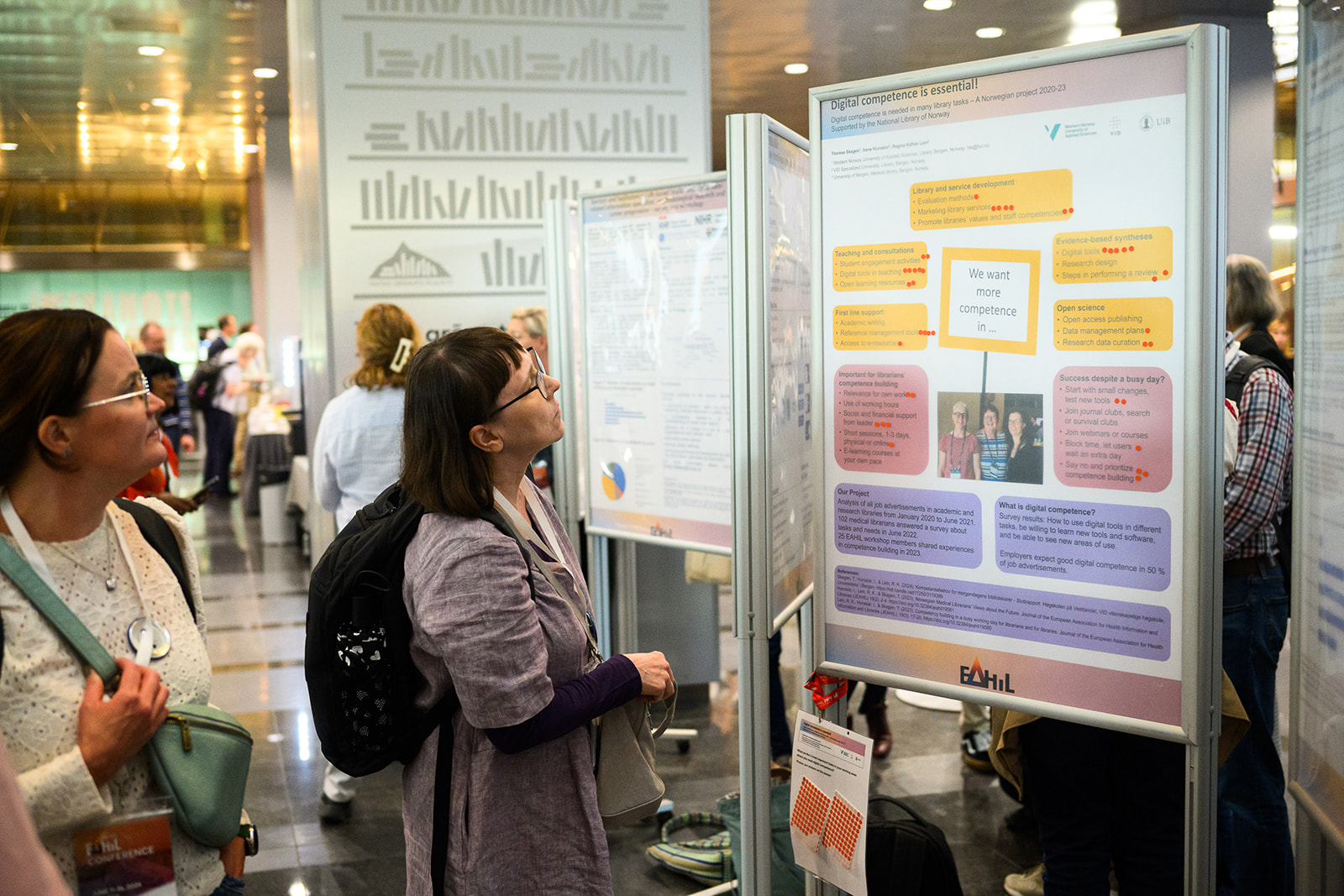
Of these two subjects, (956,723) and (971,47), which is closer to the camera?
(956,723)

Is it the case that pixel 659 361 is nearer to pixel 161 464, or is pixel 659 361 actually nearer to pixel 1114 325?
pixel 1114 325

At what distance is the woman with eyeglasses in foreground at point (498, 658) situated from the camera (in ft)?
4.94

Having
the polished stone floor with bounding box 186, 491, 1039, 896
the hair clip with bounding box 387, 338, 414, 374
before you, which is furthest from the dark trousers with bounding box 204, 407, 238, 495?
the hair clip with bounding box 387, 338, 414, 374

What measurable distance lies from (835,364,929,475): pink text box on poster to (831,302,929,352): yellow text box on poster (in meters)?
0.04

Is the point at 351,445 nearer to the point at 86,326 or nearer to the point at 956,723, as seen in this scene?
the point at 86,326

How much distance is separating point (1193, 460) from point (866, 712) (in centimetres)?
252

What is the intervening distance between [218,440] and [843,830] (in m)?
10.5

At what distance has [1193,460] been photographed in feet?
5.33

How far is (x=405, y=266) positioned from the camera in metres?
4.61

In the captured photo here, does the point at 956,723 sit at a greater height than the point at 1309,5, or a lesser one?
lesser

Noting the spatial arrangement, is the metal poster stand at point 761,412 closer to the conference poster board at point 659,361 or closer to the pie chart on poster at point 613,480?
the conference poster board at point 659,361

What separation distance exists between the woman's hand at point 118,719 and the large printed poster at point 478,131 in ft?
11.1

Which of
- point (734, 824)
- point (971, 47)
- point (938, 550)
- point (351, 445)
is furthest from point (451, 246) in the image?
point (971, 47)

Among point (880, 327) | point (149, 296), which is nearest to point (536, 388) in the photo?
point (880, 327)
